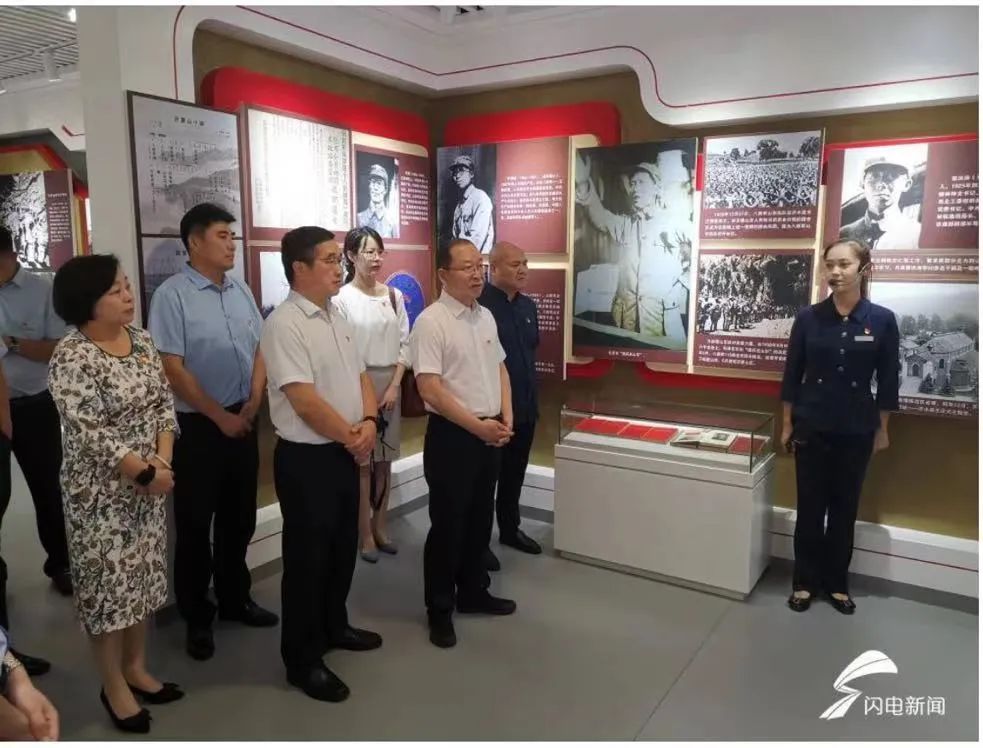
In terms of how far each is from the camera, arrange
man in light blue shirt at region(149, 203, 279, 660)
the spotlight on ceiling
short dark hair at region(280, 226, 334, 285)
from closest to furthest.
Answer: short dark hair at region(280, 226, 334, 285) < man in light blue shirt at region(149, 203, 279, 660) < the spotlight on ceiling

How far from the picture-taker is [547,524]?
476cm

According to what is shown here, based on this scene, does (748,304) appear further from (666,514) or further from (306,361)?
(306,361)

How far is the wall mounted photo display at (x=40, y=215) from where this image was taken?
7000 millimetres

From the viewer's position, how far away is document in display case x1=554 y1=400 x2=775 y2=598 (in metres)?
3.61

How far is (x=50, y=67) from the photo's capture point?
611 cm

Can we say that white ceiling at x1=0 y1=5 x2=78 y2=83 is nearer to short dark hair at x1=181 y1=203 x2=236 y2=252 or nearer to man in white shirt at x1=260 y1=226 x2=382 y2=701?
short dark hair at x1=181 y1=203 x2=236 y2=252

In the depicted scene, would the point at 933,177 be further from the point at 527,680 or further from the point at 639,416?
the point at 527,680

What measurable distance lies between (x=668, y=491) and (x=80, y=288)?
272cm

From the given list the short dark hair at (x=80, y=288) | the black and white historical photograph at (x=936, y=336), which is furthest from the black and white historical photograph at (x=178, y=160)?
the black and white historical photograph at (x=936, y=336)

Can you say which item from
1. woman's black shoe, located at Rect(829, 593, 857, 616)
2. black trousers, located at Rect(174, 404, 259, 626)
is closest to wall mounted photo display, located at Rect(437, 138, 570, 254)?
black trousers, located at Rect(174, 404, 259, 626)

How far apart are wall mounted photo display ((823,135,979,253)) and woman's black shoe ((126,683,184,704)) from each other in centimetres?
360

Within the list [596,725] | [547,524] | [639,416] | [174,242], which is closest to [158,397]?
[174,242]

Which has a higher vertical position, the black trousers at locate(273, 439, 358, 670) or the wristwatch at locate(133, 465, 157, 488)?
the wristwatch at locate(133, 465, 157, 488)

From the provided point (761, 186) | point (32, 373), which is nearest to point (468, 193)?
point (761, 186)
